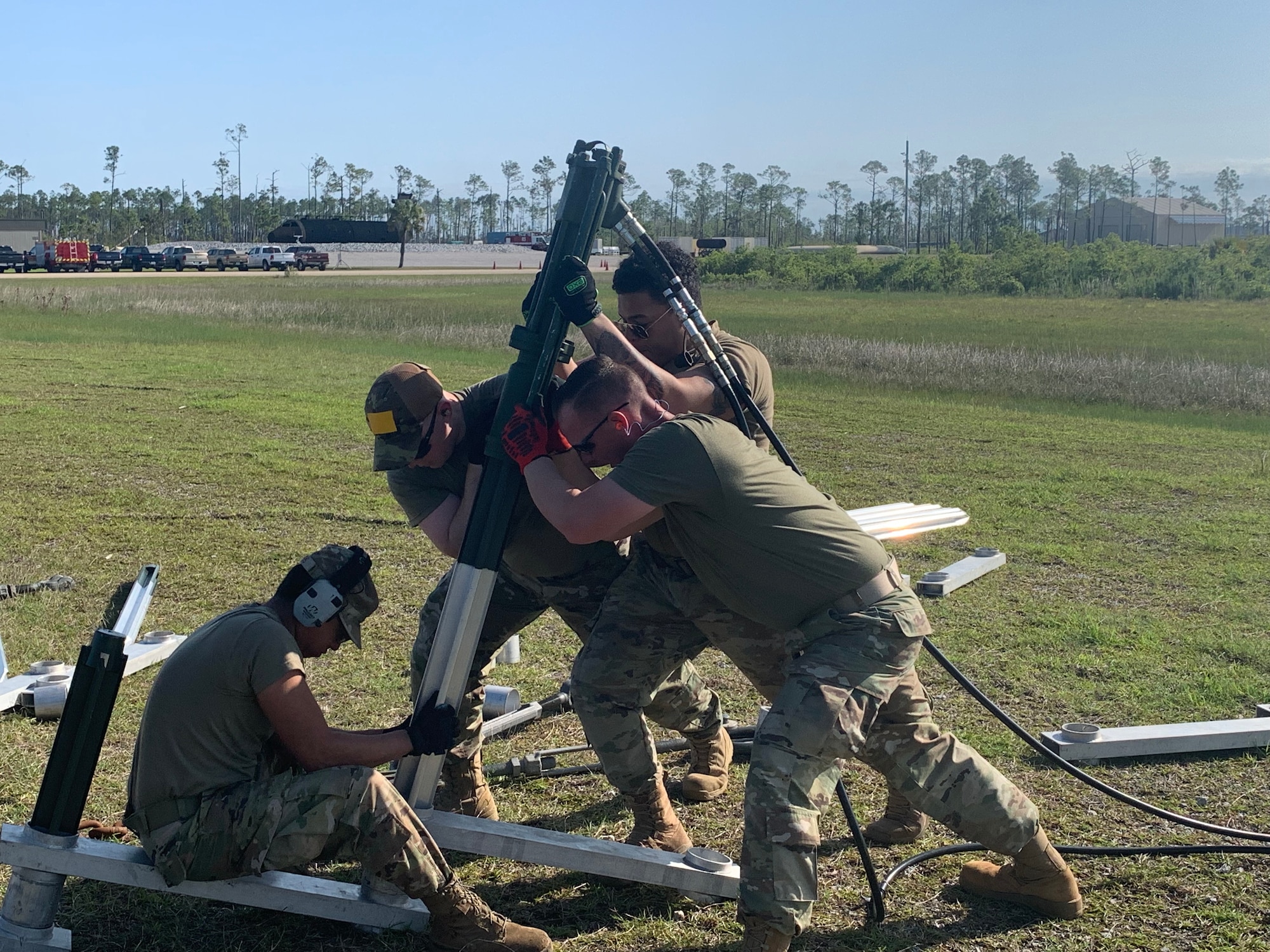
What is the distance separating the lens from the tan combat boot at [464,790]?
15.4 feet

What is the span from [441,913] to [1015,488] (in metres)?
9.03

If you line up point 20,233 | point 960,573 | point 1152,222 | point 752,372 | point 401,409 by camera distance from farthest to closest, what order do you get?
point 1152,222 < point 20,233 < point 960,573 < point 752,372 < point 401,409

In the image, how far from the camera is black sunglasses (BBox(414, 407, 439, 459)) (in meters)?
4.28

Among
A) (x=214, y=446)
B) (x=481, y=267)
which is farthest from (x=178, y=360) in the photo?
(x=481, y=267)

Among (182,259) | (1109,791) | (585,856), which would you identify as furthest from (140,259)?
(1109,791)

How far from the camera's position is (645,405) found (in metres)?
3.82

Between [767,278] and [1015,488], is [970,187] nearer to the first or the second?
[767,278]

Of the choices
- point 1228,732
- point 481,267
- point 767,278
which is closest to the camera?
point 1228,732

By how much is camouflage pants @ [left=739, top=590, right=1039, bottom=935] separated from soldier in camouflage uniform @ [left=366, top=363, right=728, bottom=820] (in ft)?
2.98

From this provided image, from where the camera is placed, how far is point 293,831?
3.48m

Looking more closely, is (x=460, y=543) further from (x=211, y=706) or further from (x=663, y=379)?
(x=211, y=706)

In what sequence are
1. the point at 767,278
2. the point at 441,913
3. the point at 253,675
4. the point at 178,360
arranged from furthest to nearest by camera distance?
the point at 767,278 < the point at 178,360 < the point at 441,913 < the point at 253,675

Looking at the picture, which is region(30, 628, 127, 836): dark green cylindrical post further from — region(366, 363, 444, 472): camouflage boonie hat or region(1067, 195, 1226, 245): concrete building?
region(1067, 195, 1226, 245): concrete building

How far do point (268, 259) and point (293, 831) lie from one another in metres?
82.3
